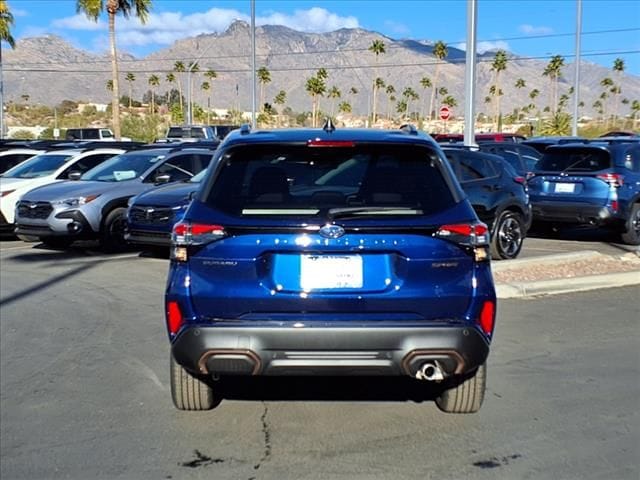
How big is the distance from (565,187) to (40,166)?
9.98 meters

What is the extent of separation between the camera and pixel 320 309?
4.50 meters

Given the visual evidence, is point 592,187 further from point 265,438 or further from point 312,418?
point 265,438

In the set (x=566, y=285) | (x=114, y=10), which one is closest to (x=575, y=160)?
(x=566, y=285)

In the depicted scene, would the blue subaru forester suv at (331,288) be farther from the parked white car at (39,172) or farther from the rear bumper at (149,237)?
the parked white car at (39,172)

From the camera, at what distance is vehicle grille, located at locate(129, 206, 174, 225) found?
12.1 m

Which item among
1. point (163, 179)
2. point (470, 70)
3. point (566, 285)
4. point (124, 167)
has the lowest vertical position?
point (566, 285)

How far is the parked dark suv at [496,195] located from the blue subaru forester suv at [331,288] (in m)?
7.42

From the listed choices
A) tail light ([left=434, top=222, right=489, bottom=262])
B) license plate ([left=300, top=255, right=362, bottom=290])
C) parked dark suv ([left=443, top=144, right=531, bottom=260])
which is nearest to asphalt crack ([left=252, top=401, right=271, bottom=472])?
license plate ([left=300, top=255, right=362, bottom=290])

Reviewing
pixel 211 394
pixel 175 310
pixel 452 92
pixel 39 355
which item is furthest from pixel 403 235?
pixel 452 92

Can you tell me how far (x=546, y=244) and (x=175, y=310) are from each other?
424 inches

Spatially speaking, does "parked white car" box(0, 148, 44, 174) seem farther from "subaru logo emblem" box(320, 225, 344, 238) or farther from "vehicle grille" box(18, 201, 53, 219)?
"subaru logo emblem" box(320, 225, 344, 238)

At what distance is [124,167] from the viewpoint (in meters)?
14.7

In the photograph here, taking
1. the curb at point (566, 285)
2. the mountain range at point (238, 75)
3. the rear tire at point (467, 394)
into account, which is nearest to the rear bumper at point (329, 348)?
the rear tire at point (467, 394)

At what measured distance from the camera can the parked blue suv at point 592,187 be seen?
1336cm
